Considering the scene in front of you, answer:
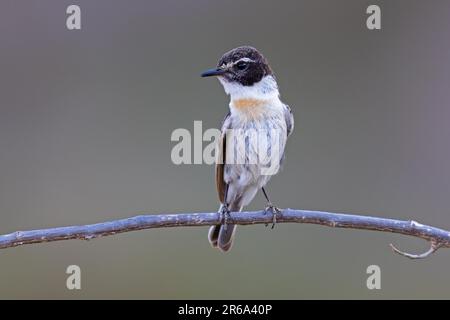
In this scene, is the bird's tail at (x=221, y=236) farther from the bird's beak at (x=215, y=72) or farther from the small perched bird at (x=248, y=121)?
the bird's beak at (x=215, y=72)

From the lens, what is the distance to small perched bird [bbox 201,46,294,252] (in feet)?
15.3

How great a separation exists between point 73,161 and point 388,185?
3.17m

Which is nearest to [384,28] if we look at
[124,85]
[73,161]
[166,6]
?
[166,6]

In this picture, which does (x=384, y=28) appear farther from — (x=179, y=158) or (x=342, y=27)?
(x=179, y=158)

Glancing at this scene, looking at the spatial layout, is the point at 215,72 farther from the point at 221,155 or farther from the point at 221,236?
the point at 221,236

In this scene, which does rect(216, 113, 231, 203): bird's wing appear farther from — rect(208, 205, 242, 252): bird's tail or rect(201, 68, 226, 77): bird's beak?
rect(201, 68, 226, 77): bird's beak

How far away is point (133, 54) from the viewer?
8.12 meters

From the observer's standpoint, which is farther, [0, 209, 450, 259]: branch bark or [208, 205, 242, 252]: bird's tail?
[208, 205, 242, 252]: bird's tail

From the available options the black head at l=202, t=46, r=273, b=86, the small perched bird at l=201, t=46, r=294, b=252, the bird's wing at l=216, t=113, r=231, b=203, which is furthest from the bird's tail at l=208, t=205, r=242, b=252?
the black head at l=202, t=46, r=273, b=86

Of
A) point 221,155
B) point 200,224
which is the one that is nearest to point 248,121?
point 221,155

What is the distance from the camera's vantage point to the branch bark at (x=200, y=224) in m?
3.47

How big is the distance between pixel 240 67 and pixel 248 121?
0.33 meters

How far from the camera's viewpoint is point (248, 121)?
15.3ft

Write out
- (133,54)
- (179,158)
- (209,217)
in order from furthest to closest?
(133,54) < (179,158) < (209,217)
